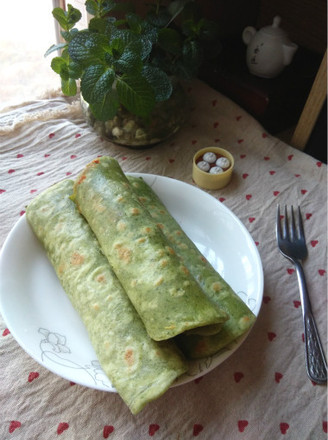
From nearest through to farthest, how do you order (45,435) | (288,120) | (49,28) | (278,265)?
(45,435) → (278,265) → (288,120) → (49,28)

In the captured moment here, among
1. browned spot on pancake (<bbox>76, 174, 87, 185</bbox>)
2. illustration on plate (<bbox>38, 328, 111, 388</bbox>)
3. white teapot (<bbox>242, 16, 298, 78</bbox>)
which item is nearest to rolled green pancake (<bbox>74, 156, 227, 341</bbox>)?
browned spot on pancake (<bbox>76, 174, 87, 185</bbox>)

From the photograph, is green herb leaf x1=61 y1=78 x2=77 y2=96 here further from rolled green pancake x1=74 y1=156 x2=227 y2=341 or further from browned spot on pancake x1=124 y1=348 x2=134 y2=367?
browned spot on pancake x1=124 y1=348 x2=134 y2=367

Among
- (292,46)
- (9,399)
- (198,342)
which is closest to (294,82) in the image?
(292,46)

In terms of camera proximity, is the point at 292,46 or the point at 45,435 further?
the point at 292,46

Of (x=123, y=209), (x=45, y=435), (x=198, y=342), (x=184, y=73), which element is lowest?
(x=45, y=435)

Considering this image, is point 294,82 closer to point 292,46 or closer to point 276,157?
point 292,46

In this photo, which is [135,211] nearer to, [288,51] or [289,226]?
[289,226]

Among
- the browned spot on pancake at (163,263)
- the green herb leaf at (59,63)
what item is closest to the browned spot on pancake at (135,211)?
the browned spot on pancake at (163,263)

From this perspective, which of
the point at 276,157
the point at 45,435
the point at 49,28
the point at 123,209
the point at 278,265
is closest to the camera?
the point at 45,435
